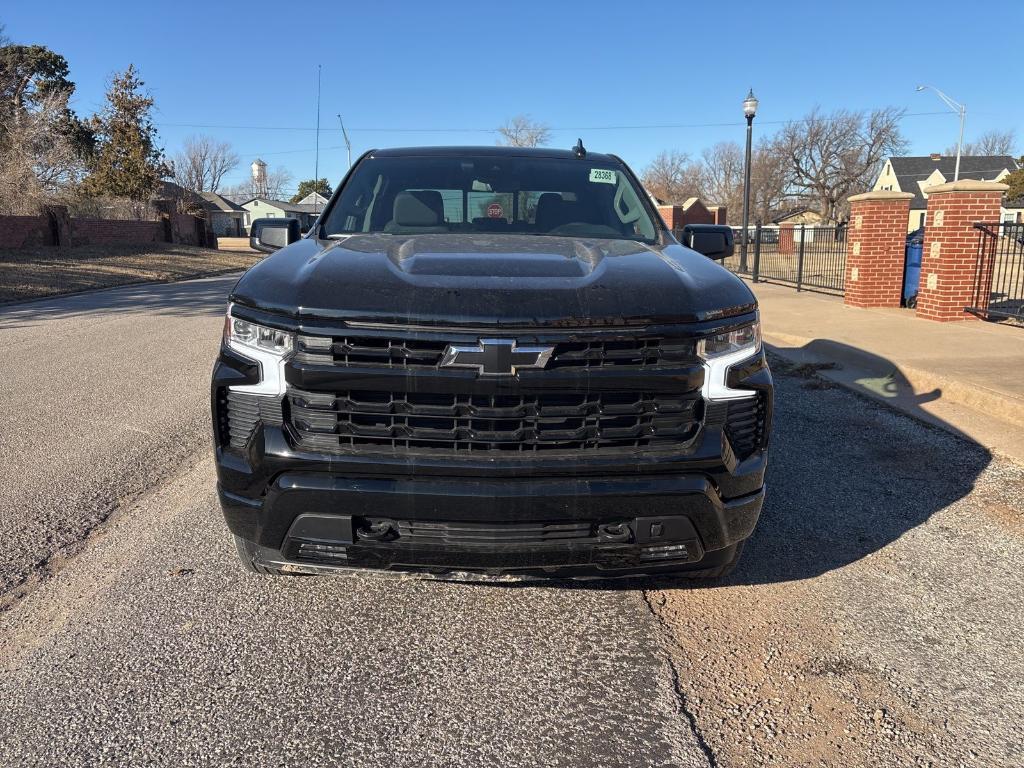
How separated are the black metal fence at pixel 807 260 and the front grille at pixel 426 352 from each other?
40.4ft

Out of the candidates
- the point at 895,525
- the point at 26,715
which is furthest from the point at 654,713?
the point at 895,525

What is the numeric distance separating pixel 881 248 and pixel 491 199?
421 inches

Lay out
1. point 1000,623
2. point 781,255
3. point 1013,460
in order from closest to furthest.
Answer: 1. point 1000,623
2. point 1013,460
3. point 781,255

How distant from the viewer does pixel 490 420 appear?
99.4 inches

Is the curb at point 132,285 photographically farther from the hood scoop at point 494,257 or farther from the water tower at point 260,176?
the water tower at point 260,176

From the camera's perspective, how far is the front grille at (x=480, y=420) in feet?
8.27

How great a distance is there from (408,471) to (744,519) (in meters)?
1.18

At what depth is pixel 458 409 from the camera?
2.51 m

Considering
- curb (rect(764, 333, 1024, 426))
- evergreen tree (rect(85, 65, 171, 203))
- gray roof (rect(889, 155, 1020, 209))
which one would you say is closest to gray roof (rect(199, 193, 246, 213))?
evergreen tree (rect(85, 65, 171, 203))

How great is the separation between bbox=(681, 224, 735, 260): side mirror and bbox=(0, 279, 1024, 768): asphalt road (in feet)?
4.59

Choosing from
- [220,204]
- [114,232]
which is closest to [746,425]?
[114,232]

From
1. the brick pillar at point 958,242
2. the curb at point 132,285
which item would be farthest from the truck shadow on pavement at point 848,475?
the curb at point 132,285

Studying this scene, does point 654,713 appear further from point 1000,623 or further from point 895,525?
point 895,525

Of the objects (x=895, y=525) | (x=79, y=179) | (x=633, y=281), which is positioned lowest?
(x=895, y=525)
